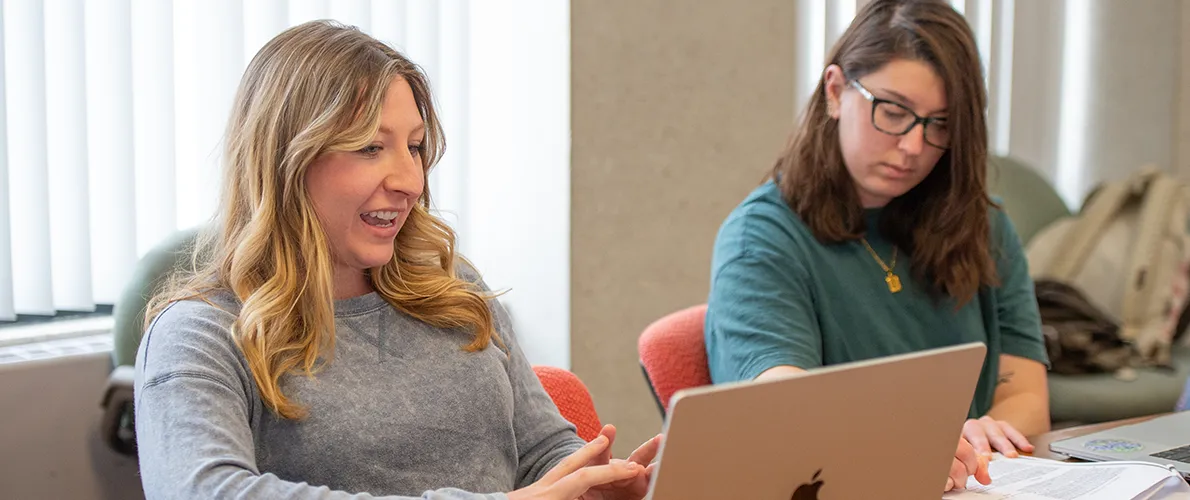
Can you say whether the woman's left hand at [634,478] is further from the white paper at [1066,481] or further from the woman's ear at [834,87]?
the woman's ear at [834,87]

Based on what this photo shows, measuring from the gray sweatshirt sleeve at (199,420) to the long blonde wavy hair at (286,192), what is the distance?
3 centimetres

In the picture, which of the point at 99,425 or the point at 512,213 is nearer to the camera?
the point at 99,425

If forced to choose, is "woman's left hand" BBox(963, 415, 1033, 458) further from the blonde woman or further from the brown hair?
the blonde woman

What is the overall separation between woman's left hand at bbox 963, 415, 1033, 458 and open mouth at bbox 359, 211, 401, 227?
2.62 feet

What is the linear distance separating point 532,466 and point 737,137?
1.73 meters

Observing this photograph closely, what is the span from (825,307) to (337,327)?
34.3 inches

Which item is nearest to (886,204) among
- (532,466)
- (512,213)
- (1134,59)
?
(532,466)

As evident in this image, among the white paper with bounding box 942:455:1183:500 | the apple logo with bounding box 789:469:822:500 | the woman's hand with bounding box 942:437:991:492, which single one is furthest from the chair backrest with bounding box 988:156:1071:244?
the apple logo with bounding box 789:469:822:500

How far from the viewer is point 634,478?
1221 millimetres

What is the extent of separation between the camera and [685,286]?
2.94 metres

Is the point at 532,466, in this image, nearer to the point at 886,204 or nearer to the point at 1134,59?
the point at 886,204

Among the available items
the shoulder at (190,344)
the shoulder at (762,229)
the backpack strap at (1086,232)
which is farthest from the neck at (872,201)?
the backpack strap at (1086,232)

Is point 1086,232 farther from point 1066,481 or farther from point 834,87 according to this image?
point 1066,481

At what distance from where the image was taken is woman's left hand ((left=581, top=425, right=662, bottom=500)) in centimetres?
123
